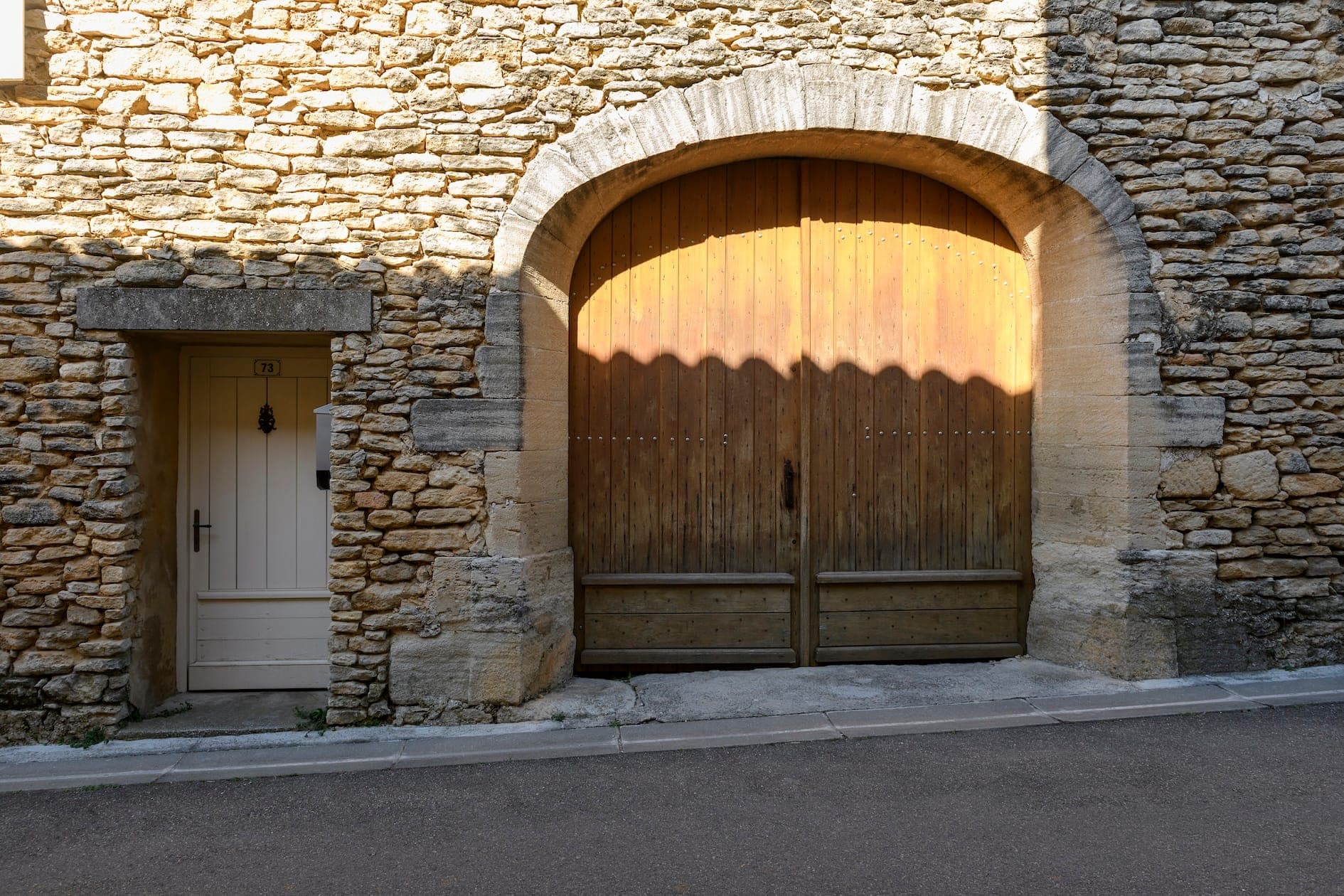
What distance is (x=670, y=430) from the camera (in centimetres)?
442

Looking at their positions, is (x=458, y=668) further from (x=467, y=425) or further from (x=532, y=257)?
(x=532, y=257)

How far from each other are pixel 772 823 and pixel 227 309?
10.2ft

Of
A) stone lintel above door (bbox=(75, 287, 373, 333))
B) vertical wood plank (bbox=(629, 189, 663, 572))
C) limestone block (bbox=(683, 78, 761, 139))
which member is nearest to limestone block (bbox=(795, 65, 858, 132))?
limestone block (bbox=(683, 78, 761, 139))

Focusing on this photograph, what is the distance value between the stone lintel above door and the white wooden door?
52cm

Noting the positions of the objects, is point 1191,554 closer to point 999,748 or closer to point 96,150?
point 999,748

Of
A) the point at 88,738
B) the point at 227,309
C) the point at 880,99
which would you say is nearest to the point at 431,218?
the point at 227,309

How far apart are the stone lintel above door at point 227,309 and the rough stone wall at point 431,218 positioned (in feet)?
0.23

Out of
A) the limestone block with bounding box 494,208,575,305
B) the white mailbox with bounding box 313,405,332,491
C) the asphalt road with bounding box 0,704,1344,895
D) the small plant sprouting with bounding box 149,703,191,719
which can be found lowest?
the asphalt road with bounding box 0,704,1344,895

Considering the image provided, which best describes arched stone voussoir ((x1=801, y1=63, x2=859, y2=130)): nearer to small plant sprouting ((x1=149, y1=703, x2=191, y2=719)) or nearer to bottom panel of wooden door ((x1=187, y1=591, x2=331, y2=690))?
bottom panel of wooden door ((x1=187, y1=591, x2=331, y2=690))

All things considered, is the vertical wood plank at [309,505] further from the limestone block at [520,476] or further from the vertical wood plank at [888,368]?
the vertical wood plank at [888,368]

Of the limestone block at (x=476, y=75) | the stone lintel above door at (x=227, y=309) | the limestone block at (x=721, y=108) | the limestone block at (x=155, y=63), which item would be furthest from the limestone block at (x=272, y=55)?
the limestone block at (x=721, y=108)

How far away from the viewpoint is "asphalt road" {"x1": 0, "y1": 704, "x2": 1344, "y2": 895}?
2510mm

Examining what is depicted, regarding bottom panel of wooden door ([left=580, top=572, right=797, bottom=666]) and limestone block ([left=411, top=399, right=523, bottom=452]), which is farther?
bottom panel of wooden door ([left=580, top=572, right=797, bottom=666])

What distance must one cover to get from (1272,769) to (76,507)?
500 centimetres
